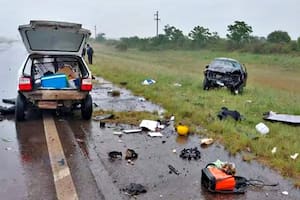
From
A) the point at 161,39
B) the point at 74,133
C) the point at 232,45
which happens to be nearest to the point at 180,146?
the point at 74,133

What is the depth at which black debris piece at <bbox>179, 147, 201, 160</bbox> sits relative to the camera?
6609 mm

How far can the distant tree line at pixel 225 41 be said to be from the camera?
55.3 meters

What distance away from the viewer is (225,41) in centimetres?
6519

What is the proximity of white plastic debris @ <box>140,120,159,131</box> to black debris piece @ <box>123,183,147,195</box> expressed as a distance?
3.33 metres

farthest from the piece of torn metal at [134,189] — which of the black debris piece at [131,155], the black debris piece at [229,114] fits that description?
the black debris piece at [229,114]

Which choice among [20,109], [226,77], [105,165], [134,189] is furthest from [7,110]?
[226,77]

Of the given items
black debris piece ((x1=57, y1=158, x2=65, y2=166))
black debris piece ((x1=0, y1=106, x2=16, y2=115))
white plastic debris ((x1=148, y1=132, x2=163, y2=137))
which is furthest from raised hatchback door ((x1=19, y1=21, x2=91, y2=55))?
black debris piece ((x1=57, y1=158, x2=65, y2=166))

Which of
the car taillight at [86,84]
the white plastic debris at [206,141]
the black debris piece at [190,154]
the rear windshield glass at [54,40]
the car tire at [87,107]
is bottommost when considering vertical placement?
the white plastic debris at [206,141]

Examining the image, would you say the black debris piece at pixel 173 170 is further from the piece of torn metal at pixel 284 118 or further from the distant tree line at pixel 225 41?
the distant tree line at pixel 225 41

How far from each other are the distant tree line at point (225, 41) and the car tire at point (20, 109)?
48.1 metres

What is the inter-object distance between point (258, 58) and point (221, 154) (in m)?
44.4

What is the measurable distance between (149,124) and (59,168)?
3250 mm

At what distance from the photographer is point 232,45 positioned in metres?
61.6

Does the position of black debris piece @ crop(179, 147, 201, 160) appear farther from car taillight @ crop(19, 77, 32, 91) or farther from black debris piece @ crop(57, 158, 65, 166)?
car taillight @ crop(19, 77, 32, 91)
